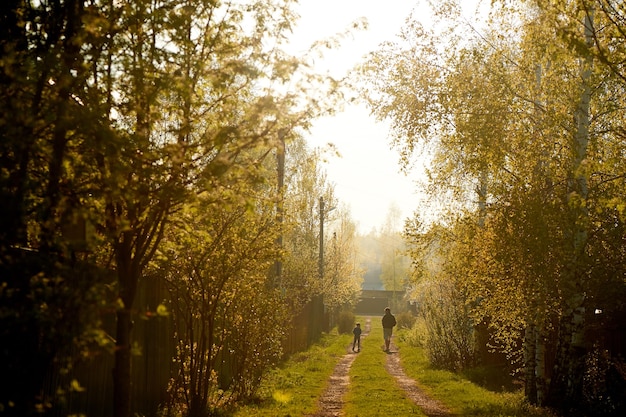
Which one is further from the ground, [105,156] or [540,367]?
[105,156]

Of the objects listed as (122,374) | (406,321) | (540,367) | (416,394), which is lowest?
(416,394)

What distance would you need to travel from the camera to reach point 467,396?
1425cm

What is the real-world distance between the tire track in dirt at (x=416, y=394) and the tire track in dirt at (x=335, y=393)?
1.39m

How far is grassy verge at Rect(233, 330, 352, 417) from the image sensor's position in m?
11.9

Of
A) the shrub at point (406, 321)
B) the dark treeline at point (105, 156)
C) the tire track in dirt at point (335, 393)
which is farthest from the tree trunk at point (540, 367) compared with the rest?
the shrub at point (406, 321)

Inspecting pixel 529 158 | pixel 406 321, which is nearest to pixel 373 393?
pixel 529 158

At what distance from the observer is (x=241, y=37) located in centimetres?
672

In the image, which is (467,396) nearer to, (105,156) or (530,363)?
(530,363)

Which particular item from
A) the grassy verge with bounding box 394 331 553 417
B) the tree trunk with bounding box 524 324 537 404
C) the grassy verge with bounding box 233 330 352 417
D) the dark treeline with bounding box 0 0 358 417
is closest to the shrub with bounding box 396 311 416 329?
the grassy verge with bounding box 233 330 352 417

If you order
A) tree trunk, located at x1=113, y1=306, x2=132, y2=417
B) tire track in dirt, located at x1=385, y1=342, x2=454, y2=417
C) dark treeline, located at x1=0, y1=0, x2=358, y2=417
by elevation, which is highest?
dark treeline, located at x1=0, y1=0, x2=358, y2=417

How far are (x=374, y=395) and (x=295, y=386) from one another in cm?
234

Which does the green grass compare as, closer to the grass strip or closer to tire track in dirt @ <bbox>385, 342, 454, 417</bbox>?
the grass strip

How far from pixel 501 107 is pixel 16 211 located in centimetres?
894

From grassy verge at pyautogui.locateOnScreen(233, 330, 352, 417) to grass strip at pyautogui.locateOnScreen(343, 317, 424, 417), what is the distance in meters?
0.73
